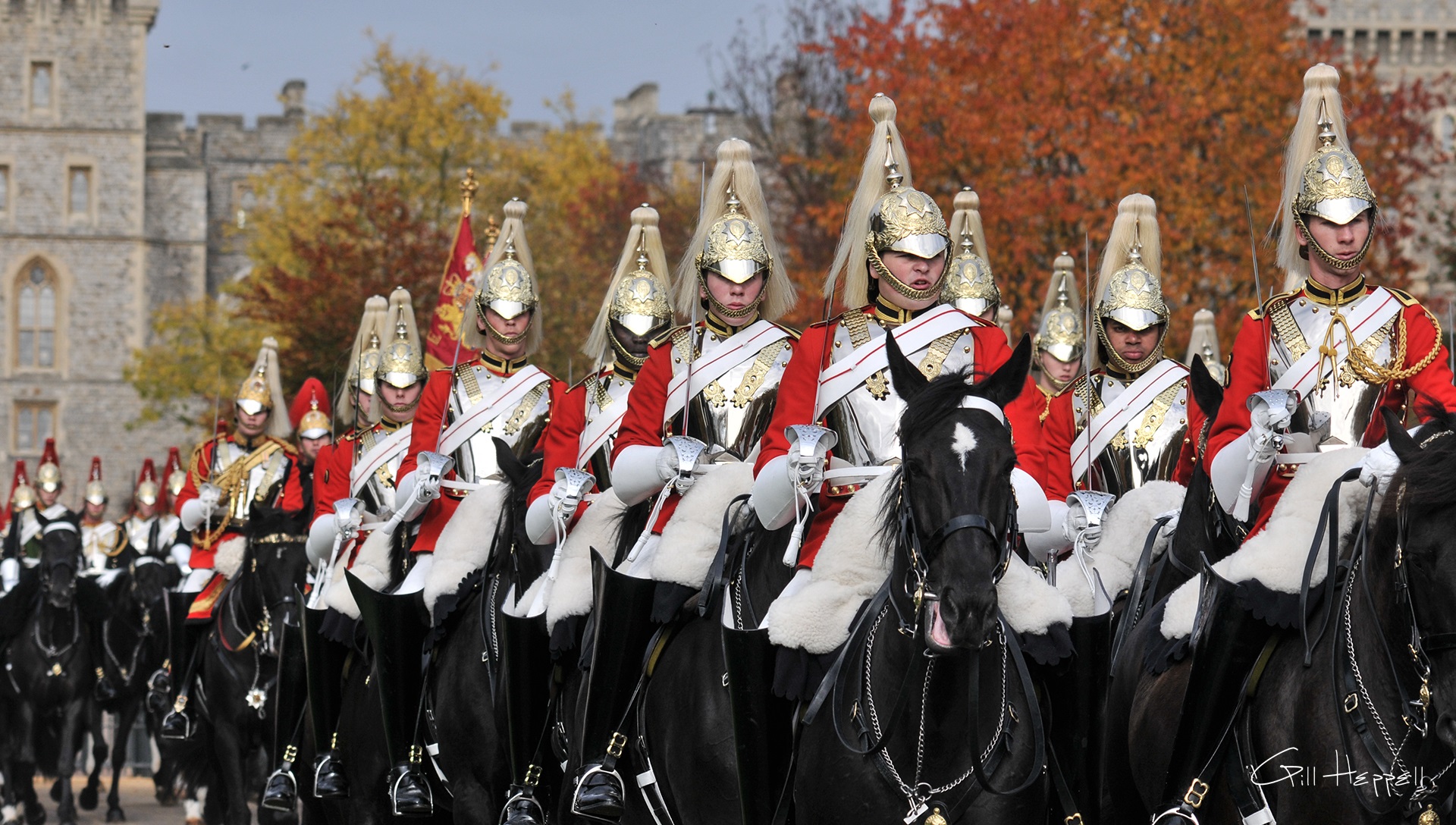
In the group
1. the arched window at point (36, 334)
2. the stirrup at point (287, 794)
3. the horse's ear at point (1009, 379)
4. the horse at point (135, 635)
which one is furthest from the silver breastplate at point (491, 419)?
the arched window at point (36, 334)

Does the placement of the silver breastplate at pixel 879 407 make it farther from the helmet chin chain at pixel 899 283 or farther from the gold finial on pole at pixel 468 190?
the gold finial on pole at pixel 468 190

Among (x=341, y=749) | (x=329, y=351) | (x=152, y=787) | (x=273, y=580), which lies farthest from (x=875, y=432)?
(x=329, y=351)

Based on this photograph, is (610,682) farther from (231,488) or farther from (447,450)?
(231,488)

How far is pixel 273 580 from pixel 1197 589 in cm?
815

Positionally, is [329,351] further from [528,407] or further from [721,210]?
[721,210]

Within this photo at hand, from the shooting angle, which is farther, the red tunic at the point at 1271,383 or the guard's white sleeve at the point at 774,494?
the red tunic at the point at 1271,383

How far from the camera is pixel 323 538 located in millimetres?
12766

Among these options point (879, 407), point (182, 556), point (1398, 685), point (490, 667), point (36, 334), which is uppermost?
point (879, 407)

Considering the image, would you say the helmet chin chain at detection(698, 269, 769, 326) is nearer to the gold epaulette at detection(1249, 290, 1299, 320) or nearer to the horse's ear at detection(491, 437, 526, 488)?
the horse's ear at detection(491, 437, 526, 488)

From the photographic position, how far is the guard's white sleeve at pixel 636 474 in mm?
8509

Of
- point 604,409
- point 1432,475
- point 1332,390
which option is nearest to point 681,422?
point 604,409

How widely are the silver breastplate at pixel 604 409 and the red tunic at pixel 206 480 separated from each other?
592cm

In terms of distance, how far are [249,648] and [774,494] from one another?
8.77 meters

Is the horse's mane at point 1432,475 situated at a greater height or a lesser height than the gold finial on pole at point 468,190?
lesser
